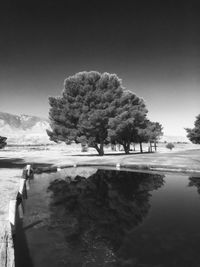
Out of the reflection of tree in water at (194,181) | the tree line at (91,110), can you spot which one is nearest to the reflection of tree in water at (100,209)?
the reflection of tree in water at (194,181)

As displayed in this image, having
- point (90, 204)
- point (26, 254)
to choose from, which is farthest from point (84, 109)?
point (26, 254)

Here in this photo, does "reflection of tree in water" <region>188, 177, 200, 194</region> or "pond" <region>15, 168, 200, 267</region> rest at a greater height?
"reflection of tree in water" <region>188, 177, 200, 194</region>

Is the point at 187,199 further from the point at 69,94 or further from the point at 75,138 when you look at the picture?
the point at 69,94

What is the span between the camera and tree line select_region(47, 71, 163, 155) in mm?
45500

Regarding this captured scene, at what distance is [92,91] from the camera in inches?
1916

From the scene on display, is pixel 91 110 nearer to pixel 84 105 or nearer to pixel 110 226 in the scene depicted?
pixel 84 105

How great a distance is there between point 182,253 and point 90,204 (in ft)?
25.9

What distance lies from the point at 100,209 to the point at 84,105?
115 feet

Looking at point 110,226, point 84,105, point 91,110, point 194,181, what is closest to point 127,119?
point 91,110

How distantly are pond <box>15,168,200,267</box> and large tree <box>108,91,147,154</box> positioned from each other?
24.4 m

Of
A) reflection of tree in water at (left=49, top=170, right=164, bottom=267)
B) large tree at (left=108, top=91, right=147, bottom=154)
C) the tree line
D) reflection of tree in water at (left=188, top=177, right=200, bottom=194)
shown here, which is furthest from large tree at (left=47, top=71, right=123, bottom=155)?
reflection of tree in water at (left=188, top=177, right=200, bottom=194)

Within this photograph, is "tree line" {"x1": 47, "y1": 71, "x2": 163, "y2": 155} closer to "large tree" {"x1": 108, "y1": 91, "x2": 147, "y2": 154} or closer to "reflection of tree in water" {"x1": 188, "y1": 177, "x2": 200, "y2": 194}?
"large tree" {"x1": 108, "y1": 91, "x2": 147, "y2": 154}

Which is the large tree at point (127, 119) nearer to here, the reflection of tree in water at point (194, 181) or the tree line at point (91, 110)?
the tree line at point (91, 110)

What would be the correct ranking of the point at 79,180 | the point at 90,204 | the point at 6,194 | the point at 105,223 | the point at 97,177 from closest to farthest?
the point at 105,223 < the point at 6,194 < the point at 90,204 < the point at 79,180 < the point at 97,177
